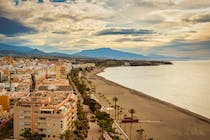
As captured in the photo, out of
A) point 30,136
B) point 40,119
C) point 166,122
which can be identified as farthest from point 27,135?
point 166,122

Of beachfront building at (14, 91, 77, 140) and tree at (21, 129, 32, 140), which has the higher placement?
beachfront building at (14, 91, 77, 140)

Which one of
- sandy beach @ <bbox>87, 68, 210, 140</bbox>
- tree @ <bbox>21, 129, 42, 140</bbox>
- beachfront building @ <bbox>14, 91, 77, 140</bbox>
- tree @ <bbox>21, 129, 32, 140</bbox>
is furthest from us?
sandy beach @ <bbox>87, 68, 210, 140</bbox>

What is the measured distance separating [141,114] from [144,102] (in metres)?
10.8

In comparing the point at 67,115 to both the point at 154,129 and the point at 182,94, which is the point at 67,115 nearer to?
the point at 154,129

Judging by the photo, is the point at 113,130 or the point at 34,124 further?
the point at 113,130

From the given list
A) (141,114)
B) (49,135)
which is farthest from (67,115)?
(141,114)

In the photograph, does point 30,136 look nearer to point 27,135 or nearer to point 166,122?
point 27,135

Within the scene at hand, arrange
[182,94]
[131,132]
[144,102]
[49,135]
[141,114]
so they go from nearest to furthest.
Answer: [49,135] < [131,132] < [141,114] < [144,102] < [182,94]

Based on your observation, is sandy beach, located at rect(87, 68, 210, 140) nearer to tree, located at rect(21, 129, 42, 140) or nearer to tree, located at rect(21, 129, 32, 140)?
tree, located at rect(21, 129, 42, 140)

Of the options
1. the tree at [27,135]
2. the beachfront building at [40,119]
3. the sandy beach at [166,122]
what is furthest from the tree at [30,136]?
the sandy beach at [166,122]

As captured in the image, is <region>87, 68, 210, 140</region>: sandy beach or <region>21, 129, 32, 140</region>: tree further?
<region>87, 68, 210, 140</region>: sandy beach

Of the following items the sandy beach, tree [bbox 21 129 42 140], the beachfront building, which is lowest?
the sandy beach

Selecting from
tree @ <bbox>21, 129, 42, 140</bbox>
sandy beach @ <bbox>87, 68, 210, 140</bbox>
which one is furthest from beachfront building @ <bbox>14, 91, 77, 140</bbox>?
sandy beach @ <bbox>87, 68, 210, 140</bbox>

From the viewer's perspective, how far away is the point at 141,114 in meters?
37.8
